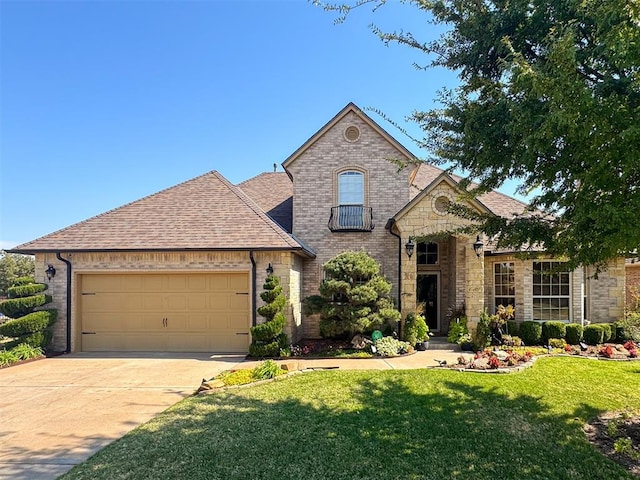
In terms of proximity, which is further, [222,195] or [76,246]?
[222,195]

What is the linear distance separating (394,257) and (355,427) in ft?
29.5

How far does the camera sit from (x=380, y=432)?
5117 millimetres

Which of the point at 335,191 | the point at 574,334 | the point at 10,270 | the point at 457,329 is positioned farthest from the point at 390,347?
the point at 10,270

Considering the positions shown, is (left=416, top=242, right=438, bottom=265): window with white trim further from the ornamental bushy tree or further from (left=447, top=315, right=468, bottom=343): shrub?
the ornamental bushy tree

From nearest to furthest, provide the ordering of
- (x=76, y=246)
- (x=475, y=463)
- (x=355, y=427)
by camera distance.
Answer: (x=475, y=463) → (x=355, y=427) → (x=76, y=246)

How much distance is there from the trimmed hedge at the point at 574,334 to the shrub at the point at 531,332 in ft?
2.82

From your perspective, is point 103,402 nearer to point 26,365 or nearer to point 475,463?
point 26,365

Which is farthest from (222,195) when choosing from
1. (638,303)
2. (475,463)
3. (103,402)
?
(638,303)

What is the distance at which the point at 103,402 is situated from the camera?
6723mm

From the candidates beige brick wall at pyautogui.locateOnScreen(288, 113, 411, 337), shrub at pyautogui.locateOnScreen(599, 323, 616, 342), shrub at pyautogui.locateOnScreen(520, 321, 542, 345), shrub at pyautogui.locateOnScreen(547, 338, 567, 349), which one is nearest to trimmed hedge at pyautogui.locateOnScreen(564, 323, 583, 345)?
shrub at pyautogui.locateOnScreen(547, 338, 567, 349)

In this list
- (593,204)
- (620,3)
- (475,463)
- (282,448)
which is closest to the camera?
(620,3)

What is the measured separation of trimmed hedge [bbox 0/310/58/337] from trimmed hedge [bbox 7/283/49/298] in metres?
0.61

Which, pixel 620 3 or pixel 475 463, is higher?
pixel 620 3

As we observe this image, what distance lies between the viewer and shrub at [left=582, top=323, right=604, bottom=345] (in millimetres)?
11492
